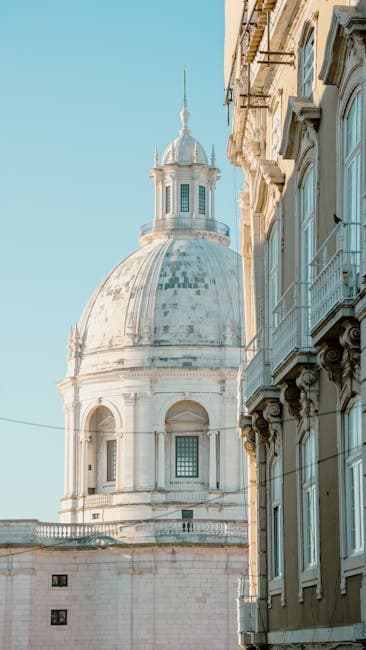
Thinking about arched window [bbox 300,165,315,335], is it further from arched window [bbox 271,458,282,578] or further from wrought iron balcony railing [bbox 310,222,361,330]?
arched window [bbox 271,458,282,578]

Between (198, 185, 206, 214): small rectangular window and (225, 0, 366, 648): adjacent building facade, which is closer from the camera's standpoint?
(225, 0, 366, 648): adjacent building facade

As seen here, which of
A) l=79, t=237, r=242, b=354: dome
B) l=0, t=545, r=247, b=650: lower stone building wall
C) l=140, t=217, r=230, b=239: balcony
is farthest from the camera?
l=140, t=217, r=230, b=239: balcony

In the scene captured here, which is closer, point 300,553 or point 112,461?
point 300,553

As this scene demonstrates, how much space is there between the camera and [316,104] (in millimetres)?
23734

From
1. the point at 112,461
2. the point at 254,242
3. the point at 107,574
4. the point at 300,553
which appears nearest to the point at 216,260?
the point at 112,461

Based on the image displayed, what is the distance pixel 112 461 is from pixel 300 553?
53.6 metres

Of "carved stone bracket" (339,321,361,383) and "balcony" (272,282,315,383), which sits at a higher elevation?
"balcony" (272,282,315,383)

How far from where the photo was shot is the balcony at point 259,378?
86.0ft

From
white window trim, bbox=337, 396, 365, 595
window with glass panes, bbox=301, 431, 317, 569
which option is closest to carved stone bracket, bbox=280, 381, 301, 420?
window with glass panes, bbox=301, 431, 317, 569

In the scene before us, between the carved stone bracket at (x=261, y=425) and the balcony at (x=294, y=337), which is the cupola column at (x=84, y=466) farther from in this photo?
the balcony at (x=294, y=337)

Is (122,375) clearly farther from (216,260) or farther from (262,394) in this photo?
(262,394)

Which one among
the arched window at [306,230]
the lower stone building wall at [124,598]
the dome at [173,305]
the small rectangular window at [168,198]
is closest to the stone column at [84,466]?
the dome at [173,305]

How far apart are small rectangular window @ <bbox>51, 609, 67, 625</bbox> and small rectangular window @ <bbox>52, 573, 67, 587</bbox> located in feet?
4.05

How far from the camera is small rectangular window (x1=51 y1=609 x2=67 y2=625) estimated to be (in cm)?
7062
